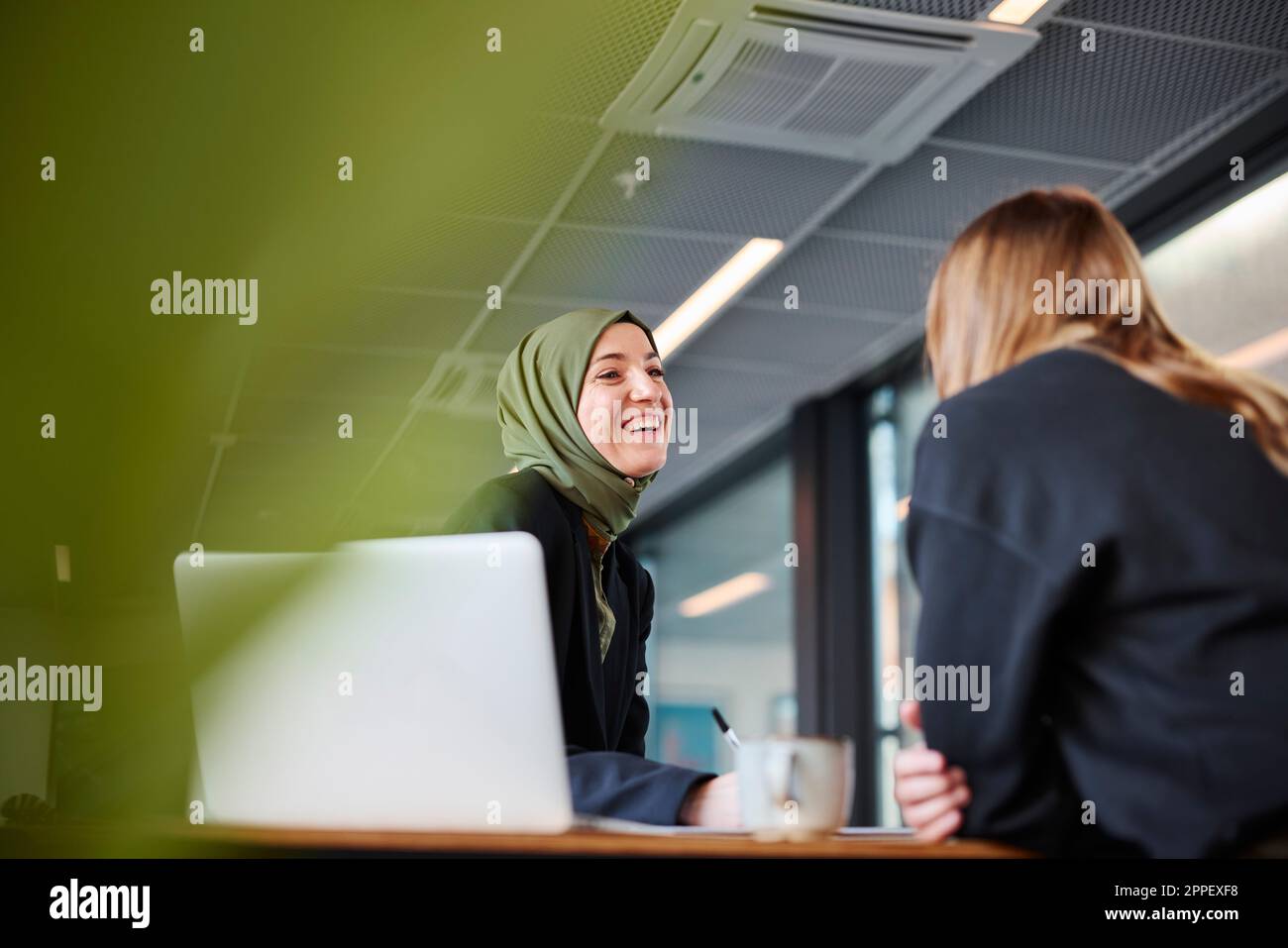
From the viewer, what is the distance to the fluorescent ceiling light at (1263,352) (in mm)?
3408

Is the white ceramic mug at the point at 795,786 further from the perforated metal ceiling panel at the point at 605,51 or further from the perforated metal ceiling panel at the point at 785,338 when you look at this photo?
the perforated metal ceiling panel at the point at 785,338

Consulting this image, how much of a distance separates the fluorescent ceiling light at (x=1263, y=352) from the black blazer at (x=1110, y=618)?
2672mm

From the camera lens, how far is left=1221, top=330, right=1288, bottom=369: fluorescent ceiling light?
3408mm

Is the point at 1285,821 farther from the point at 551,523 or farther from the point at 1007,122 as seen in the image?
the point at 1007,122

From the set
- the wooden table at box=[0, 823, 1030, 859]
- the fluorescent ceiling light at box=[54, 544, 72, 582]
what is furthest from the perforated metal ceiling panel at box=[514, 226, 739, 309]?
the fluorescent ceiling light at box=[54, 544, 72, 582]

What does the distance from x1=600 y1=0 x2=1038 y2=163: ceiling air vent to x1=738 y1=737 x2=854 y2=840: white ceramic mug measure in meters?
2.22

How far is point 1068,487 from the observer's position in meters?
0.96

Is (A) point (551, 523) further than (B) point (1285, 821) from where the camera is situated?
Yes

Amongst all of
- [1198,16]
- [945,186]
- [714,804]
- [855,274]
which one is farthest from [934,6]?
[714,804]

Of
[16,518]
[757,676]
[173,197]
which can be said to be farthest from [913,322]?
[757,676]

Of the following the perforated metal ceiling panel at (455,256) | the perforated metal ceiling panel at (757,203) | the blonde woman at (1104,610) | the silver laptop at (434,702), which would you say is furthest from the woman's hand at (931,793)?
the perforated metal ceiling panel at (455,256)

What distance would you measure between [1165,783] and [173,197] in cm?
75

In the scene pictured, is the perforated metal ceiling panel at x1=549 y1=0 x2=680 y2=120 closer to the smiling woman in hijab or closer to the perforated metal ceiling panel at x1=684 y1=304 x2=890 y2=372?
the smiling woman in hijab

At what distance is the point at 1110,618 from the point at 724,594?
850 centimetres
